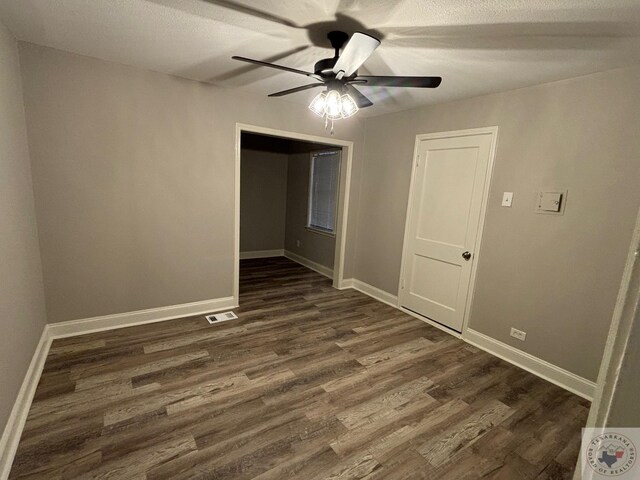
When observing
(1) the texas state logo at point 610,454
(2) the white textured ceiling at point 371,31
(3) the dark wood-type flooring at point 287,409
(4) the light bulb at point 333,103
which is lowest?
(3) the dark wood-type flooring at point 287,409

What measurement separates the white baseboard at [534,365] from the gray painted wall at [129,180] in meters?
2.78

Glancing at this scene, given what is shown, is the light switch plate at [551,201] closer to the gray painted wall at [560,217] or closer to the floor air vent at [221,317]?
the gray painted wall at [560,217]

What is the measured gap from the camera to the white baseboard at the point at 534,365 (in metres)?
2.41

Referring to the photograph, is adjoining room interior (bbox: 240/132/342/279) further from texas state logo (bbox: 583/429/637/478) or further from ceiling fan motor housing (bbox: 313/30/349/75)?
texas state logo (bbox: 583/429/637/478)

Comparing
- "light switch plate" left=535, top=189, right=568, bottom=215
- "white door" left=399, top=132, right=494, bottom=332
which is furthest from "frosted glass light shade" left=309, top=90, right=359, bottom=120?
"light switch plate" left=535, top=189, right=568, bottom=215

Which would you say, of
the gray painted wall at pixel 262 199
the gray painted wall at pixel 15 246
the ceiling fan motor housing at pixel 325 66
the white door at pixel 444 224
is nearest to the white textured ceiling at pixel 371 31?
the ceiling fan motor housing at pixel 325 66

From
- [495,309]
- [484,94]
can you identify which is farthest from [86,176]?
[495,309]

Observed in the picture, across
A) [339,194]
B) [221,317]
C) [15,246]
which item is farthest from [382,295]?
[15,246]

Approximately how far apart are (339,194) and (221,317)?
90.3 inches

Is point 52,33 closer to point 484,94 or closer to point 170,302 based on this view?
point 170,302

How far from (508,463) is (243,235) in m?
5.15

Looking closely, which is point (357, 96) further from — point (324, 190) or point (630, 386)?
point (324, 190)

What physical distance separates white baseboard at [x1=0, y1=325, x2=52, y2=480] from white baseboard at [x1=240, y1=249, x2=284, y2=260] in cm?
365

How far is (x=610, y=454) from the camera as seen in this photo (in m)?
0.44
